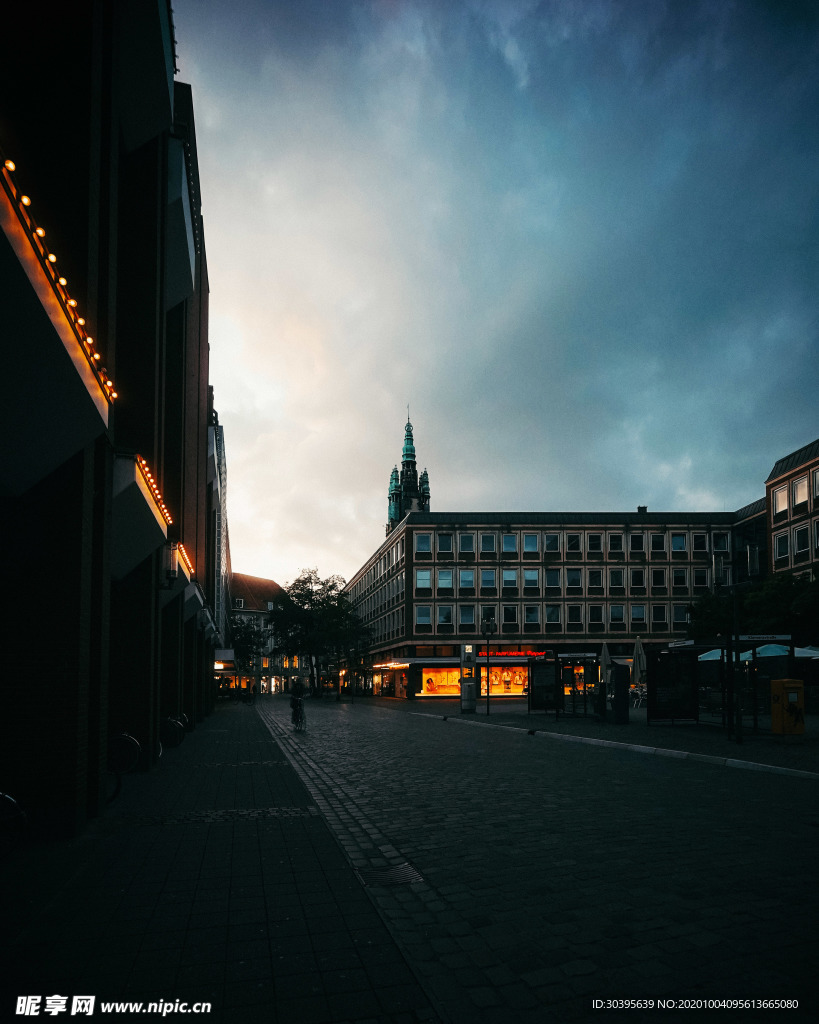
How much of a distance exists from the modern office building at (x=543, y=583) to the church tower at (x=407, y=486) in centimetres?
4022

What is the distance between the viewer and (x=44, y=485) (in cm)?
864

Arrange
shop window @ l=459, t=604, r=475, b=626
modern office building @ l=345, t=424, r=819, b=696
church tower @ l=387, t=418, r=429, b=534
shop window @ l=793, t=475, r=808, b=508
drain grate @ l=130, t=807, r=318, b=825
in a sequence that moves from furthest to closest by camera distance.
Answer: church tower @ l=387, t=418, r=429, b=534 → shop window @ l=459, t=604, r=475, b=626 → modern office building @ l=345, t=424, r=819, b=696 → shop window @ l=793, t=475, r=808, b=508 → drain grate @ l=130, t=807, r=318, b=825

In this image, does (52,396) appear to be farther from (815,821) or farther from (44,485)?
(815,821)

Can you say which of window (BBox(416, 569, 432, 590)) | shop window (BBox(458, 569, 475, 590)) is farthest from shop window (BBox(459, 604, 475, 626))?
window (BBox(416, 569, 432, 590))

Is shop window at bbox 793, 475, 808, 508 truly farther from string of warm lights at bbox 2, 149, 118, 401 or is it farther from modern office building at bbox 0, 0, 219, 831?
string of warm lights at bbox 2, 149, 118, 401

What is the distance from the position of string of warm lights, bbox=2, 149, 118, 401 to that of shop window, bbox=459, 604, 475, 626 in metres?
56.4

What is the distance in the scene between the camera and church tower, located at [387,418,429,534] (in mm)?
111812

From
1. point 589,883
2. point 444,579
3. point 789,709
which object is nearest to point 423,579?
point 444,579

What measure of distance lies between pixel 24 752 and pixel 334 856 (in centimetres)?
350

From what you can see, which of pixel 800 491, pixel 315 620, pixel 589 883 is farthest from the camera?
pixel 315 620

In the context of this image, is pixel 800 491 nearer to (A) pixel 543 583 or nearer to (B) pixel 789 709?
(A) pixel 543 583

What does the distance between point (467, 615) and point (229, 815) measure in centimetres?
5394

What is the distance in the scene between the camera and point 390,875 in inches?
268

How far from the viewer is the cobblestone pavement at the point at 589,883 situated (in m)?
4.36
